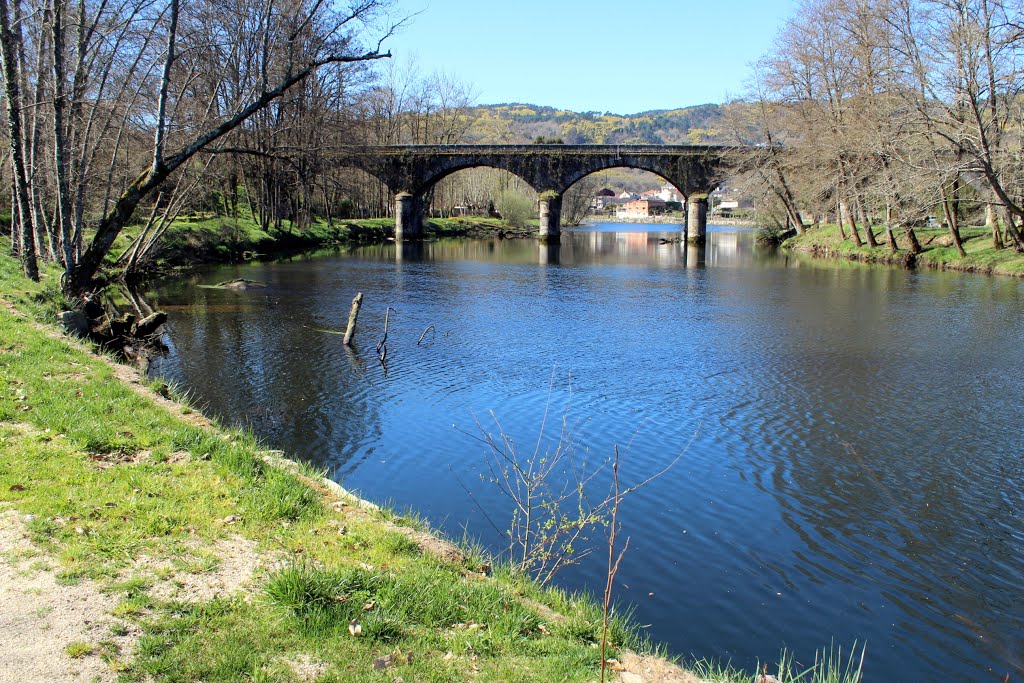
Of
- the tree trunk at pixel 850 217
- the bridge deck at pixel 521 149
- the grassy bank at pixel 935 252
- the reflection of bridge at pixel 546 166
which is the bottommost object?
the grassy bank at pixel 935 252

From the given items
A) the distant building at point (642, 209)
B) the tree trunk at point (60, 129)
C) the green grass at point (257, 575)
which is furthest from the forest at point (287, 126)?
the distant building at point (642, 209)

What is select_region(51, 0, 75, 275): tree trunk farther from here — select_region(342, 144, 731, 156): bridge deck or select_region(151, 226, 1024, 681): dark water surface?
select_region(342, 144, 731, 156): bridge deck

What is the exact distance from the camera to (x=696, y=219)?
6041cm

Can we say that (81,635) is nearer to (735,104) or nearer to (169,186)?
(169,186)

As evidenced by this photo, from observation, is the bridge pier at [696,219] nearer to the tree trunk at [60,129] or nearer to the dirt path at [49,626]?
the tree trunk at [60,129]

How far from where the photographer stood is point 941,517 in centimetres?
899

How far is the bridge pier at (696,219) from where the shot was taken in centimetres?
6009

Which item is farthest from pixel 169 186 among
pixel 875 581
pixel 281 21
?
pixel 875 581

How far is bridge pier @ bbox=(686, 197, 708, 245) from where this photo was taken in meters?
60.1

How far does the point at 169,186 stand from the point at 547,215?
3719 centimetres

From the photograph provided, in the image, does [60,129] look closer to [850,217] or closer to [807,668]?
[807,668]

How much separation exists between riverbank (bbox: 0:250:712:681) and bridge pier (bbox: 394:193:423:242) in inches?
2250

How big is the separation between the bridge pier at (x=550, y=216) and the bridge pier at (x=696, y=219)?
9992 mm

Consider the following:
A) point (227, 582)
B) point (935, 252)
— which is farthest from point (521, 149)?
point (227, 582)
